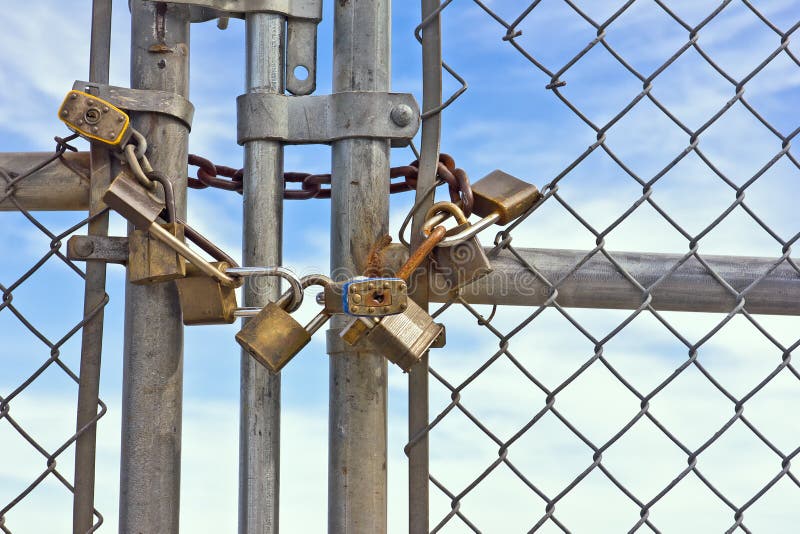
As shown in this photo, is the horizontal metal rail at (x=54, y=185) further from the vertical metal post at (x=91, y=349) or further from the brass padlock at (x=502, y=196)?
the brass padlock at (x=502, y=196)

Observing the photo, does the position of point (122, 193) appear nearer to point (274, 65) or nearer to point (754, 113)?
point (274, 65)

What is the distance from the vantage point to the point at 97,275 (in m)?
1.51

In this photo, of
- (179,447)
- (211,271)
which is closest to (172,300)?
(211,271)

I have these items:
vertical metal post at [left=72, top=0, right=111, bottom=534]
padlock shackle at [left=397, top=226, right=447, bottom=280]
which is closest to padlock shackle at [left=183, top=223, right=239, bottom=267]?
vertical metal post at [left=72, top=0, right=111, bottom=534]

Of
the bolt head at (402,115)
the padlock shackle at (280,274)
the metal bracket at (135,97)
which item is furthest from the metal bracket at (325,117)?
the padlock shackle at (280,274)

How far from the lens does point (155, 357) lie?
146 cm

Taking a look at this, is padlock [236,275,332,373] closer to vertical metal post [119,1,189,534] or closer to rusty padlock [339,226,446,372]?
rusty padlock [339,226,446,372]

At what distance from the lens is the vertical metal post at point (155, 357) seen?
4.75 ft

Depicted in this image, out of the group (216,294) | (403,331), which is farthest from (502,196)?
(216,294)

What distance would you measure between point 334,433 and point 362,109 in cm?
55

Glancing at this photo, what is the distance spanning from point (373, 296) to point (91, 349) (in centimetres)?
55

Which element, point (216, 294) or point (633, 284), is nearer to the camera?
point (216, 294)

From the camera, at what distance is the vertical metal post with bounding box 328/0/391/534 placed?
1.44 metres

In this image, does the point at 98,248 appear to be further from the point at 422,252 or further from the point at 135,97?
the point at 422,252
